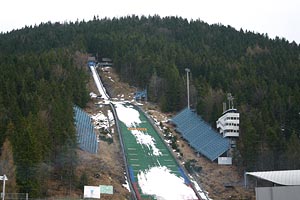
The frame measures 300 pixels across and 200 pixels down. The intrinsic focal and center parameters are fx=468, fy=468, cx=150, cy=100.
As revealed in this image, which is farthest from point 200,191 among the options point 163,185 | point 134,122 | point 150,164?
point 134,122

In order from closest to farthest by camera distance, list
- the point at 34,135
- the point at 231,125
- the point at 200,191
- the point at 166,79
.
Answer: the point at 34,135, the point at 200,191, the point at 231,125, the point at 166,79

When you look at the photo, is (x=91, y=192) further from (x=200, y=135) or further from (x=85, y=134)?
(x=200, y=135)

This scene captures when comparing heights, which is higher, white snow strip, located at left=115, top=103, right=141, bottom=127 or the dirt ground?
white snow strip, located at left=115, top=103, right=141, bottom=127

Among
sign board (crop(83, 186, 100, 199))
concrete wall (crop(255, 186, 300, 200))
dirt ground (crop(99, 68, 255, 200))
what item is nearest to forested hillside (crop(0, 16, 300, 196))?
dirt ground (crop(99, 68, 255, 200))

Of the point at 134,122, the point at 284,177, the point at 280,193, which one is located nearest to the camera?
the point at 280,193

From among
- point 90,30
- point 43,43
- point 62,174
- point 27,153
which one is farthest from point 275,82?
point 90,30

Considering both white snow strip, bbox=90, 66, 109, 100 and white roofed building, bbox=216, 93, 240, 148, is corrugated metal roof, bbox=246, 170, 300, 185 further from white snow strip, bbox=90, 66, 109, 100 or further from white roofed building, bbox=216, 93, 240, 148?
white snow strip, bbox=90, 66, 109, 100

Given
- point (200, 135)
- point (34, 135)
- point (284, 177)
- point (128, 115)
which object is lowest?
point (284, 177)
